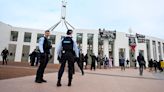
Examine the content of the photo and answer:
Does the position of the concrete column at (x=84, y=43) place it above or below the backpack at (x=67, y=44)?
above

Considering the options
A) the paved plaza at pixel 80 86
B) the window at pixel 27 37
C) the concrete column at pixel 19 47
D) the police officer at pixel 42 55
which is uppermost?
the window at pixel 27 37

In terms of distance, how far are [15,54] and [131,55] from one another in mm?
25273

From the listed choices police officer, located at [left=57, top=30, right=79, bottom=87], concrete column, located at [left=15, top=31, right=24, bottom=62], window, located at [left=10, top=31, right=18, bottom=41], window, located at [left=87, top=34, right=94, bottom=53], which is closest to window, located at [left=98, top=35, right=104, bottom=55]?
window, located at [left=87, top=34, right=94, bottom=53]

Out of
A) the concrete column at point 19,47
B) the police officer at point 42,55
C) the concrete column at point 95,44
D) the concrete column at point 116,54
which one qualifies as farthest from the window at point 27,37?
the police officer at point 42,55

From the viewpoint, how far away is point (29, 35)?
37.9 metres

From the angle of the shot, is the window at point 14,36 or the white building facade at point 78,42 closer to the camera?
the white building facade at point 78,42

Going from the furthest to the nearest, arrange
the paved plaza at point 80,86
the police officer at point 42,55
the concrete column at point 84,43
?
the concrete column at point 84,43
the police officer at point 42,55
the paved plaza at point 80,86

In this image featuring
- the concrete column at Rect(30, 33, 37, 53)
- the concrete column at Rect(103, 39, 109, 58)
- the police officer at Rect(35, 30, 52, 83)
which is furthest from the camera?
the concrete column at Rect(103, 39, 109, 58)

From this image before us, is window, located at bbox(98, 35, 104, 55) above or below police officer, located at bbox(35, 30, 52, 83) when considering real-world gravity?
above

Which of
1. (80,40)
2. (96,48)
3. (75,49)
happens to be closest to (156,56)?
(96,48)

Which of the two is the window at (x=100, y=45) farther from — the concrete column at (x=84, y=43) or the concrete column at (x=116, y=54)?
the concrete column at (x=84, y=43)

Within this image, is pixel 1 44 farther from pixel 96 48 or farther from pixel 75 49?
pixel 75 49

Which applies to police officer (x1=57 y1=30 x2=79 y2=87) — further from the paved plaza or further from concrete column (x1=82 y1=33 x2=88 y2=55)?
concrete column (x1=82 y1=33 x2=88 y2=55)

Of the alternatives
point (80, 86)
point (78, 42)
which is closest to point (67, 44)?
point (80, 86)
